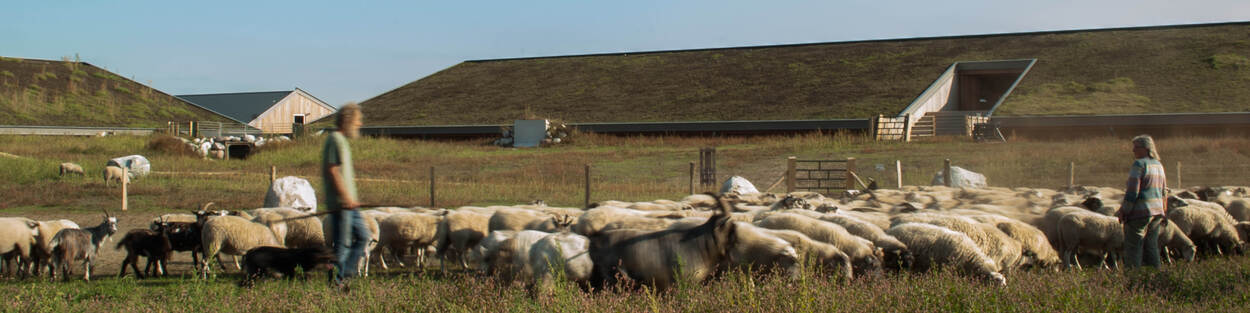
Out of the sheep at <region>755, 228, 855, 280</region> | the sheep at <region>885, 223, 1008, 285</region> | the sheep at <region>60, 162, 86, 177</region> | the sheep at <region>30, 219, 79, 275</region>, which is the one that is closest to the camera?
the sheep at <region>755, 228, 855, 280</region>

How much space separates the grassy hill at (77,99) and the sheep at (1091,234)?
46.5 meters

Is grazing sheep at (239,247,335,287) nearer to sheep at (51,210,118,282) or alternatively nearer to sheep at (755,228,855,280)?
sheep at (51,210,118,282)

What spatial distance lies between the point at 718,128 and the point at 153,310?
126ft

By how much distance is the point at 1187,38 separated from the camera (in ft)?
169

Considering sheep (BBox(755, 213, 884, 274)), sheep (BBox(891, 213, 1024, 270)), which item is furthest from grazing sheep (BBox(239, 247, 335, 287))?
sheep (BBox(891, 213, 1024, 270))

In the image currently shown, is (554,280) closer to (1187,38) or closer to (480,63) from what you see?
(1187,38)

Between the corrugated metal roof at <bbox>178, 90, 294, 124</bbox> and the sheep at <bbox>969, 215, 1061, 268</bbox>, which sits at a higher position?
the corrugated metal roof at <bbox>178, 90, 294, 124</bbox>

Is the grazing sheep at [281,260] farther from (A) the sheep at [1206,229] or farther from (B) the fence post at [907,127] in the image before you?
(B) the fence post at [907,127]

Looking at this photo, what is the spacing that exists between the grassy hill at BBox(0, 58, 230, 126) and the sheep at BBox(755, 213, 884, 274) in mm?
44965

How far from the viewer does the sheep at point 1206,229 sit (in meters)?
11.9

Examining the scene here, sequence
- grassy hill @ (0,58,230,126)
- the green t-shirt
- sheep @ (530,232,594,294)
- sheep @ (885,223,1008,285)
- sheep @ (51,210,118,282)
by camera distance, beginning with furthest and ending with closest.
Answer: grassy hill @ (0,58,230,126) < sheep @ (51,210,118,282) < sheep @ (885,223,1008,285) < sheep @ (530,232,594,294) < the green t-shirt

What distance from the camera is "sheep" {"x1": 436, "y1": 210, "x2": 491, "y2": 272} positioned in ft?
37.5

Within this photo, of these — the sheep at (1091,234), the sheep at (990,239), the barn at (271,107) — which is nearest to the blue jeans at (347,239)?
the sheep at (990,239)

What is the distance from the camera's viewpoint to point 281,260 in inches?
360
